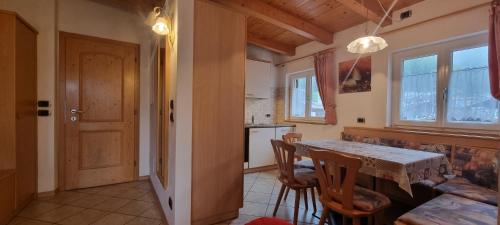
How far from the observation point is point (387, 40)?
2934 mm

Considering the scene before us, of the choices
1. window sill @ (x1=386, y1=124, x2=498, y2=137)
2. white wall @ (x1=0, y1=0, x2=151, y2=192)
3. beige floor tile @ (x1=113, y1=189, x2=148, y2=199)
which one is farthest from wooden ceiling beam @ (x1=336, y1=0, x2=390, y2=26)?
beige floor tile @ (x1=113, y1=189, x2=148, y2=199)

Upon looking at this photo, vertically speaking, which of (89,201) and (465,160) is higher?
(465,160)

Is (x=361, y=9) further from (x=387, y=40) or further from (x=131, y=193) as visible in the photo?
(x=131, y=193)

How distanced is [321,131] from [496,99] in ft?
6.84

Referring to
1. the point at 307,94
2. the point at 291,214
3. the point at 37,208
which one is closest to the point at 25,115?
the point at 37,208

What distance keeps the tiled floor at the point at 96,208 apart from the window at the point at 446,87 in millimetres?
3114

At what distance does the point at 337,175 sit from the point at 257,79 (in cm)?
297

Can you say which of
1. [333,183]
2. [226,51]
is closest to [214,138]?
[226,51]

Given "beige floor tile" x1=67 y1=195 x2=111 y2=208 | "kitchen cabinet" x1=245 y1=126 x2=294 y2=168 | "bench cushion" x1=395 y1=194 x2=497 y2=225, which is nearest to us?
"bench cushion" x1=395 y1=194 x2=497 y2=225

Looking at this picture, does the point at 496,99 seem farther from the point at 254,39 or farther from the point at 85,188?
the point at 85,188

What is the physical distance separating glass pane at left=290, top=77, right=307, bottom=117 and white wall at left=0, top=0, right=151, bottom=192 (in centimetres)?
270

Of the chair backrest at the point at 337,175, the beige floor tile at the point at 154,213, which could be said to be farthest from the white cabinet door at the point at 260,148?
the chair backrest at the point at 337,175

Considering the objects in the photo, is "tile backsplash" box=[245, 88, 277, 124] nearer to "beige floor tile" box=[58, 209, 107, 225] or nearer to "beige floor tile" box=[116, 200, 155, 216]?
"beige floor tile" box=[116, 200, 155, 216]

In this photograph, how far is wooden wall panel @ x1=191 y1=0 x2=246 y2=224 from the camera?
1.98 m
